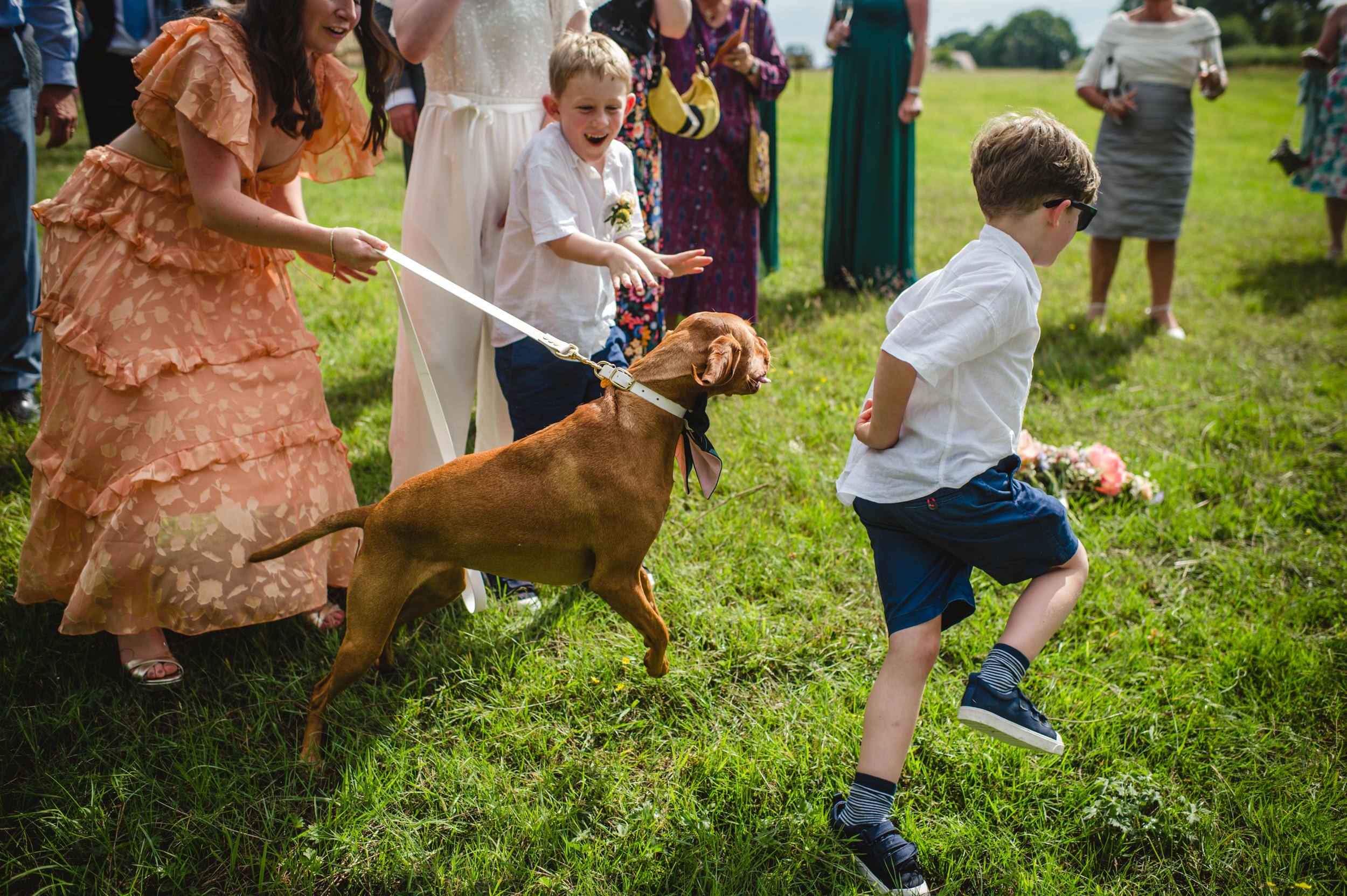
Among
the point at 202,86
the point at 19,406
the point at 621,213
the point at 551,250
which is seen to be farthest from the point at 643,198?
the point at 19,406

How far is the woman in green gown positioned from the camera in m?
7.03

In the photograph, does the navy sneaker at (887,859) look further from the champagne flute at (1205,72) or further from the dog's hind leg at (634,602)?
the champagne flute at (1205,72)

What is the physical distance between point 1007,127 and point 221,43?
245 centimetres

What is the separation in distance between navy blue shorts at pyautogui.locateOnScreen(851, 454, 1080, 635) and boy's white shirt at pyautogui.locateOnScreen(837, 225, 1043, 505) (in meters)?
0.05

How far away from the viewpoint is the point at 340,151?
330 cm

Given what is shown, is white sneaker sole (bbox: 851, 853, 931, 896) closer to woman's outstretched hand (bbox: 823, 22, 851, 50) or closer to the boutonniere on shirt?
the boutonniere on shirt

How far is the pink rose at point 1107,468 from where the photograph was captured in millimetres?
4148

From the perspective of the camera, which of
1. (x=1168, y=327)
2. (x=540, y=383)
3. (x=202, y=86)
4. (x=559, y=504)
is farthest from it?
(x=1168, y=327)

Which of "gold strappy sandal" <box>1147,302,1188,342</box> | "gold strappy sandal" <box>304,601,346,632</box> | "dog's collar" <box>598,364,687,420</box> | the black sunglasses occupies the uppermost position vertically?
the black sunglasses

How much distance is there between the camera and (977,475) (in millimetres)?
2242

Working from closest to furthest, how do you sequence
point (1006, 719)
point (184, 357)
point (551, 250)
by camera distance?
point (1006, 719), point (184, 357), point (551, 250)

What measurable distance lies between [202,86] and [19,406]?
10.1 feet

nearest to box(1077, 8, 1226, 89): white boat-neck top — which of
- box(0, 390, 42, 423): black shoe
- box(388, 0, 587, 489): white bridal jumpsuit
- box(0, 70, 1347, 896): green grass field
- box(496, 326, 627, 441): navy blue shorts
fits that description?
box(0, 70, 1347, 896): green grass field

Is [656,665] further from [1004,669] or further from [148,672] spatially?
[148,672]
